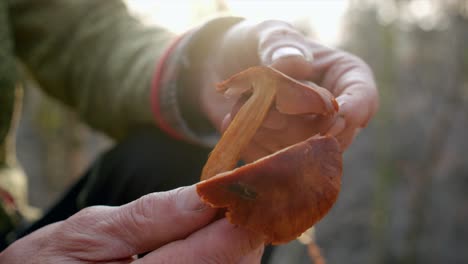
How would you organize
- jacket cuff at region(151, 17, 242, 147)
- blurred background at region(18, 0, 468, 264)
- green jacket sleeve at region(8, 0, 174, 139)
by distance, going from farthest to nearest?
blurred background at region(18, 0, 468, 264), green jacket sleeve at region(8, 0, 174, 139), jacket cuff at region(151, 17, 242, 147)

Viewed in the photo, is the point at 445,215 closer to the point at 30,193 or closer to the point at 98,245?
the point at 98,245

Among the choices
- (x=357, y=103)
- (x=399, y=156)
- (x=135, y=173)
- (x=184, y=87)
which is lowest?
(x=399, y=156)

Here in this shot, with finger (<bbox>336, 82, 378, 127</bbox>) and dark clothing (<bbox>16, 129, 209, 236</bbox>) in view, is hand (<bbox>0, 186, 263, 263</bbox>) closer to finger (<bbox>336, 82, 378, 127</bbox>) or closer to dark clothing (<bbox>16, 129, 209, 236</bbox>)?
finger (<bbox>336, 82, 378, 127</bbox>)

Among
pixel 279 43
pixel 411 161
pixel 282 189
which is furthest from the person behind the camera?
pixel 411 161

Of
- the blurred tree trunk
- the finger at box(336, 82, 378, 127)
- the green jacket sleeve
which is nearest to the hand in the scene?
the finger at box(336, 82, 378, 127)

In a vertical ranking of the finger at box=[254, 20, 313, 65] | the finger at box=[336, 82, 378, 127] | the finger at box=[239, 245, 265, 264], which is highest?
the finger at box=[254, 20, 313, 65]

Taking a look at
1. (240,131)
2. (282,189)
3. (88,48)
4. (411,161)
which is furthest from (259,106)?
(411,161)

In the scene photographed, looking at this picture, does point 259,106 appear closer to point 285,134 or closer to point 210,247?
Answer: point 285,134
